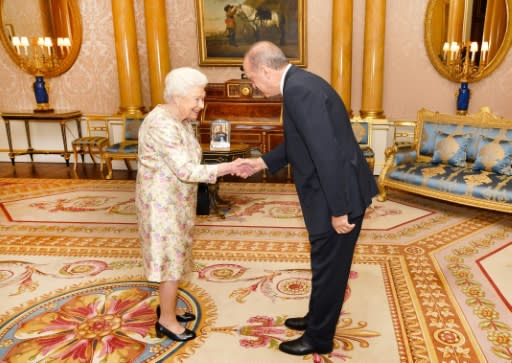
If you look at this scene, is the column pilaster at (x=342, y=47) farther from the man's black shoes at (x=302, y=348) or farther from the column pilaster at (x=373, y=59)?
the man's black shoes at (x=302, y=348)

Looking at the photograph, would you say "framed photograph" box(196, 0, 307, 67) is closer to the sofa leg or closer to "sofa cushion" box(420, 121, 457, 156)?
"sofa cushion" box(420, 121, 457, 156)

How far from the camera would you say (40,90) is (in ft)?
24.7

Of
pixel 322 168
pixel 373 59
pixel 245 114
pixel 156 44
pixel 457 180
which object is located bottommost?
pixel 457 180

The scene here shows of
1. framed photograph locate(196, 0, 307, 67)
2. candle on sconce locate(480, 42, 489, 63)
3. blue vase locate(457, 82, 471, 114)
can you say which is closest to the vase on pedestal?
framed photograph locate(196, 0, 307, 67)

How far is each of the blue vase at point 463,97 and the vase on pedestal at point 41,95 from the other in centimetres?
666

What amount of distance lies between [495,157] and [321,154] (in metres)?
3.69

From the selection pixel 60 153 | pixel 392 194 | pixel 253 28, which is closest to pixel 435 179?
pixel 392 194

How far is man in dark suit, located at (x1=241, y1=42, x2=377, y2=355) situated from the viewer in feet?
6.20

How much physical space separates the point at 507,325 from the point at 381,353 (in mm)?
887

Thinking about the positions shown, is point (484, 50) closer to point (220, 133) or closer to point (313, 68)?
point (313, 68)

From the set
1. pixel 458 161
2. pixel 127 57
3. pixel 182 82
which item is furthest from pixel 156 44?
pixel 182 82

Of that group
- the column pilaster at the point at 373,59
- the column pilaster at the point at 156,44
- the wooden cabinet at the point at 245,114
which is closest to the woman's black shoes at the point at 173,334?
the wooden cabinet at the point at 245,114

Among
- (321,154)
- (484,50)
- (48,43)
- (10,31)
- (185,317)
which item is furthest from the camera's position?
(10,31)

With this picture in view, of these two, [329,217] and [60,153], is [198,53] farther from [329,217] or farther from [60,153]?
[329,217]
